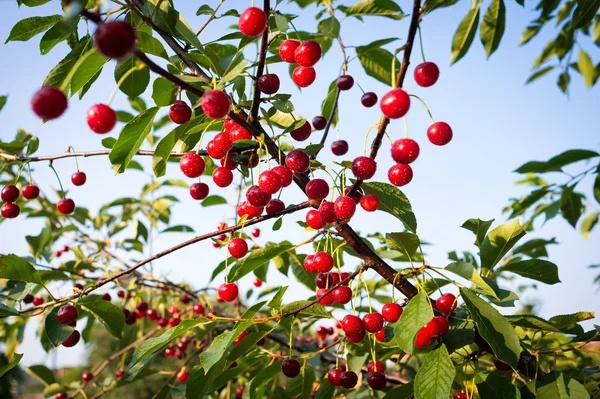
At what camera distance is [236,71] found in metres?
0.91

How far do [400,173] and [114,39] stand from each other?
659 millimetres

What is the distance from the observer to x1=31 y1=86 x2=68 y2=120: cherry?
651 mm

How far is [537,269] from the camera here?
1407 mm

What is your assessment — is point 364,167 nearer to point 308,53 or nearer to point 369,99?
point 308,53

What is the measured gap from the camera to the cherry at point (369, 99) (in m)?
1.50

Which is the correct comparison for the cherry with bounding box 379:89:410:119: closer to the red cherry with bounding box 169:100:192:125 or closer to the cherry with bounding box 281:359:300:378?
the red cherry with bounding box 169:100:192:125

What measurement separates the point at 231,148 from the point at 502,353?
811mm

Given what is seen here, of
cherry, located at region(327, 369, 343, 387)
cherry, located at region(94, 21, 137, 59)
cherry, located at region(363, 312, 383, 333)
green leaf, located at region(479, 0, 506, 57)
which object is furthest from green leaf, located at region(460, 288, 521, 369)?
green leaf, located at region(479, 0, 506, 57)

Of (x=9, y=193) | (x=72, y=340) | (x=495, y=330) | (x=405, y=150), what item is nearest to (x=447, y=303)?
(x=495, y=330)

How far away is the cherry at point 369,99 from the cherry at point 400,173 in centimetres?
56

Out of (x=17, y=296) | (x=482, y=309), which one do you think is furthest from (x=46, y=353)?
(x=482, y=309)

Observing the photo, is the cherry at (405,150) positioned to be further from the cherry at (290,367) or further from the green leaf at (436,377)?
the cherry at (290,367)

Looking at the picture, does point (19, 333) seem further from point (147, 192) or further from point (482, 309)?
point (482, 309)

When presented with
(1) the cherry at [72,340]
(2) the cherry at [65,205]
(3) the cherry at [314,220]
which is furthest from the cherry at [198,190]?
(2) the cherry at [65,205]
